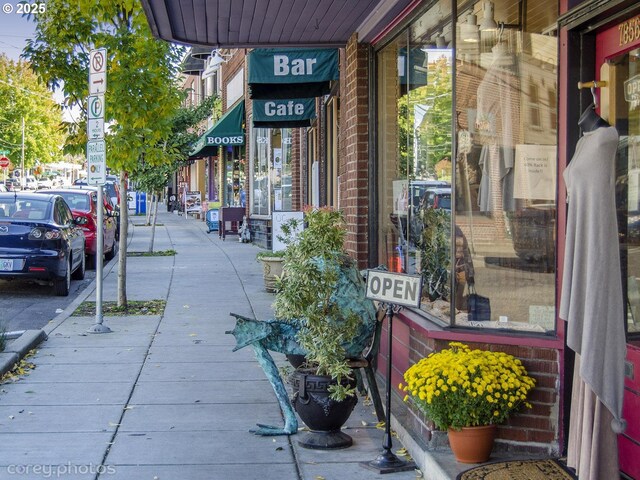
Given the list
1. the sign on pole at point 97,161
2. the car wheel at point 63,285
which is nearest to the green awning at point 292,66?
the sign on pole at point 97,161

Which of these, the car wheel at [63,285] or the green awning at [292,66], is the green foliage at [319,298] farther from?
the car wheel at [63,285]

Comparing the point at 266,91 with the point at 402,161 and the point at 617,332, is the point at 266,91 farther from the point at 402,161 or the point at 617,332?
the point at 617,332

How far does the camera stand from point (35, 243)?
1337cm

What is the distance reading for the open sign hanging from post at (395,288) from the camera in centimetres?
527

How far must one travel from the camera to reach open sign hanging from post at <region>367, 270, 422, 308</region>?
208 inches

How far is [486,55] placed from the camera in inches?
237

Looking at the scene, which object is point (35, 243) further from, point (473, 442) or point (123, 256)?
point (473, 442)

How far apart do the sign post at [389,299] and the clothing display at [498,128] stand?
0.91m

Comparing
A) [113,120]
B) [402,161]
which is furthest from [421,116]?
[113,120]

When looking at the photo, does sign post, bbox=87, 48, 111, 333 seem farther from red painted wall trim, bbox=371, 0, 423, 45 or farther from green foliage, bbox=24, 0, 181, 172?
red painted wall trim, bbox=371, 0, 423, 45

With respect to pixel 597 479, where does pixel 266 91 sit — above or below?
above

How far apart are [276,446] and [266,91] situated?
581 centimetres

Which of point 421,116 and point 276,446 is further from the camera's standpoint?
point 421,116

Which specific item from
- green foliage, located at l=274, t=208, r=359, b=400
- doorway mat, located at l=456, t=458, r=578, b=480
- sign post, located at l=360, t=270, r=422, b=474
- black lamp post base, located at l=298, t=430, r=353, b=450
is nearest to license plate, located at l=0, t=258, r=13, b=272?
green foliage, located at l=274, t=208, r=359, b=400
